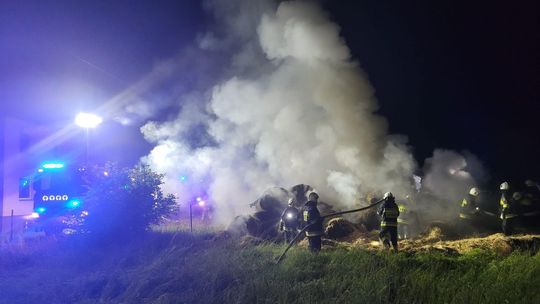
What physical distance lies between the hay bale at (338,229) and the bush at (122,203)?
18.0 ft

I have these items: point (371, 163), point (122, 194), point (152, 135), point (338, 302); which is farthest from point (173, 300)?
point (152, 135)

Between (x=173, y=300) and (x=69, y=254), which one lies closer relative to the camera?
(x=173, y=300)

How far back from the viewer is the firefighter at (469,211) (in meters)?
12.9

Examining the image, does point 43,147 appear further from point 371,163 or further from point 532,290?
point 532,290

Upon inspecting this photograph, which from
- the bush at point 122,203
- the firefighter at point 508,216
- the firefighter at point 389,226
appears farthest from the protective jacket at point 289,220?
the firefighter at point 508,216

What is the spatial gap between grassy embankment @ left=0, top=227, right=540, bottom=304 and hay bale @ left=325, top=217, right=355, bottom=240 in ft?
12.7

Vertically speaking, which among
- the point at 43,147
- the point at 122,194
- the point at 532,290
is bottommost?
the point at 532,290

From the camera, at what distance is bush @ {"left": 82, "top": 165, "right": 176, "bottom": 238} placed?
12.0 metres

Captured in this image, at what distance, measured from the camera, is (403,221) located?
1307 centimetres

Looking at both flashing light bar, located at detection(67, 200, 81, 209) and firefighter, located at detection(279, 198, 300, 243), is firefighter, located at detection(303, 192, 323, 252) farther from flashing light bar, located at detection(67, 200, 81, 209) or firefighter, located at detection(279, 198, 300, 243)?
flashing light bar, located at detection(67, 200, 81, 209)

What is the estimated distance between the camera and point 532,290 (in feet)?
19.1

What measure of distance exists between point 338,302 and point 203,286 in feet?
8.40

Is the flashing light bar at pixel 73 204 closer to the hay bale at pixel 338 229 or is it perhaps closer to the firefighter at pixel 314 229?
the firefighter at pixel 314 229

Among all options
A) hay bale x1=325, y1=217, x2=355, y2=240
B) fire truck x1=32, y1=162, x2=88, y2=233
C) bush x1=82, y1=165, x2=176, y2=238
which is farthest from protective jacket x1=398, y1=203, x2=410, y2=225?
fire truck x1=32, y1=162, x2=88, y2=233
